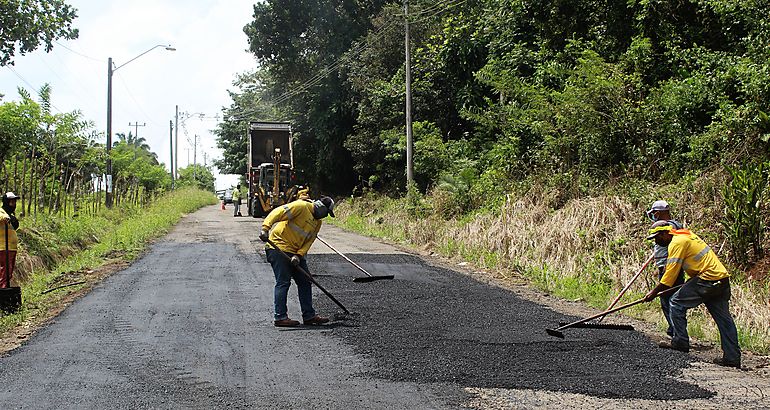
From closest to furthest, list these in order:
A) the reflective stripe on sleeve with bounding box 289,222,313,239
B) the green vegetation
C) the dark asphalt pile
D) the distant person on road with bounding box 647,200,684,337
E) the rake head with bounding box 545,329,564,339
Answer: the dark asphalt pile → the rake head with bounding box 545,329,564,339 → the distant person on road with bounding box 647,200,684,337 → the reflective stripe on sleeve with bounding box 289,222,313,239 → the green vegetation

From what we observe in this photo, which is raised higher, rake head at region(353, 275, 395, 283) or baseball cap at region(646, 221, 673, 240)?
baseball cap at region(646, 221, 673, 240)

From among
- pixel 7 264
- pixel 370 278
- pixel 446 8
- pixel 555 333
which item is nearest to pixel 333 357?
pixel 555 333

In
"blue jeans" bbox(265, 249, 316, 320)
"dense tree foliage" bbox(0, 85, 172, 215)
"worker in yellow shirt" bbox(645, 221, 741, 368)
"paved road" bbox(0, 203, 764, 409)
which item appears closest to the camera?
"paved road" bbox(0, 203, 764, 409)

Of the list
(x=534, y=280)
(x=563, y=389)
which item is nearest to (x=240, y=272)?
(x=534, y=280)

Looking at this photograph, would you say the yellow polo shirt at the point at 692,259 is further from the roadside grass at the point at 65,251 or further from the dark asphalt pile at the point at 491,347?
the roadside grass at the point at 65,251

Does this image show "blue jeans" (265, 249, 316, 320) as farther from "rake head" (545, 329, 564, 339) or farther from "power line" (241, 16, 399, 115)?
"power line" (241, 16, 399, 115)

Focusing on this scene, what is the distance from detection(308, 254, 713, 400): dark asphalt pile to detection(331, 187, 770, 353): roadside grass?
1191mm

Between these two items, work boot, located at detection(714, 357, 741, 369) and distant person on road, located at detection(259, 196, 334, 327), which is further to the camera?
distant person on road, located at detection(259, 196, 334, 327)

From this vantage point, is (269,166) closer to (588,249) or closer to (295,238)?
(588,249)

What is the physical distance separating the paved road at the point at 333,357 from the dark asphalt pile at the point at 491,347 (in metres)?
0.02

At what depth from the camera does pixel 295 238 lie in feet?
30.5

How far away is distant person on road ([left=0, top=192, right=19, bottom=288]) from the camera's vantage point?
34.0 feet

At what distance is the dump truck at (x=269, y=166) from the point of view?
30.0m

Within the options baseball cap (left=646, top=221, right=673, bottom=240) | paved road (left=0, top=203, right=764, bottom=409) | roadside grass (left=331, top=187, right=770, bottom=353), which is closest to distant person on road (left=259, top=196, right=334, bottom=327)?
paved road (left=0, top=203, right=764, bottom=409)
